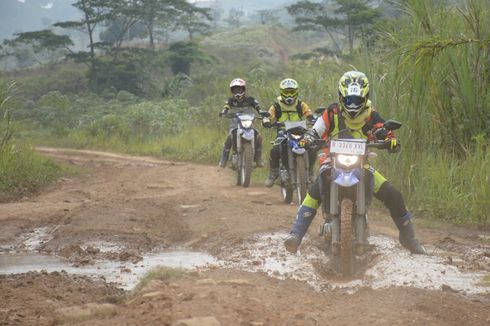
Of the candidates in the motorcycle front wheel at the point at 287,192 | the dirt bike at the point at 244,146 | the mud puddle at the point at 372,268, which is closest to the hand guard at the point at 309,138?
the mud puddle at the point at 372,268

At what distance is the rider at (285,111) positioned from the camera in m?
9.80

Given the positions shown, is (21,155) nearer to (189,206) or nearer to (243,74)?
(189,206)

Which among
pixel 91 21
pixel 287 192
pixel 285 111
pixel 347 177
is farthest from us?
pixel 91 21

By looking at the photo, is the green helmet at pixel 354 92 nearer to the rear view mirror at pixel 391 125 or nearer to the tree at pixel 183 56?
the rear view mirror at pixel 391 125

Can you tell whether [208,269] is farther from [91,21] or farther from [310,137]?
[91,21]

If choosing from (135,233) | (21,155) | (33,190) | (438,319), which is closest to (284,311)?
(438,319)

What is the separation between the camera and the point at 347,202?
5578 mm

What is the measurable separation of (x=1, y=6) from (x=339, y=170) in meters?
163

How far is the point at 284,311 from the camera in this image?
167 inches

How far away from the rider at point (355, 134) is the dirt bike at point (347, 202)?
0.32 metres

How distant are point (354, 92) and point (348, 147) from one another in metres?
0.64

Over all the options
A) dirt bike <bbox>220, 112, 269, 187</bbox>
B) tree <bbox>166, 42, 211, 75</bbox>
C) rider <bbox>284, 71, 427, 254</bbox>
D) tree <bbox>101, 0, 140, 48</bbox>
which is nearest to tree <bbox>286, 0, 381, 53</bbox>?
tree <bbox>166, 42, 211, 75</bbox>

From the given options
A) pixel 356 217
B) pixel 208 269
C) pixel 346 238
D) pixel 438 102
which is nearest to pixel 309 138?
pixel 356 217

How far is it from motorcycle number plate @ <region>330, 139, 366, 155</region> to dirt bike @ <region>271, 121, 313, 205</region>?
3294 mm
